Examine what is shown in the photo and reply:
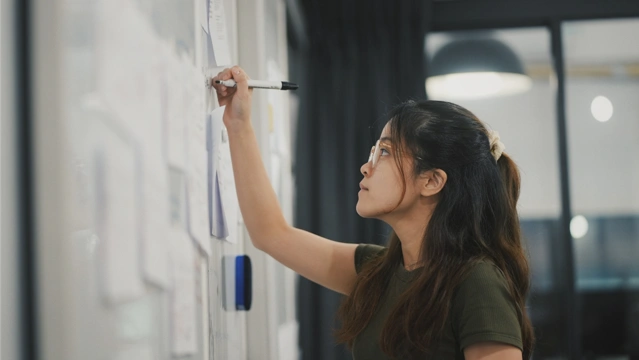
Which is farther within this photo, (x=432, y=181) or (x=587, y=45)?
(x=587, y=45)

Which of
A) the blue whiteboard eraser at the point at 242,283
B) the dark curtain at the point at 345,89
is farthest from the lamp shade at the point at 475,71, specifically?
the blue whiteboard eraser at the point at 242,283

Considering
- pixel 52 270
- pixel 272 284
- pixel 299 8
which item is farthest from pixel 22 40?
pixel 299 8

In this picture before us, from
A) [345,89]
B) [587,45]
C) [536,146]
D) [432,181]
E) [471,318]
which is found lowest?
[471,318]

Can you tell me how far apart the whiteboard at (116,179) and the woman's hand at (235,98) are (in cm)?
20

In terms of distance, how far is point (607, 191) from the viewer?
3021 mm

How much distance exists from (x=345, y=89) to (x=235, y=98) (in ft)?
5.35

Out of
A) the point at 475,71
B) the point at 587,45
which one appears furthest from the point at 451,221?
the point at 587,45

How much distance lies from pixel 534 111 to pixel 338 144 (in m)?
1.02

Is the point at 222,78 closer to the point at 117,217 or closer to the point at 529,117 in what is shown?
the point at 117,217

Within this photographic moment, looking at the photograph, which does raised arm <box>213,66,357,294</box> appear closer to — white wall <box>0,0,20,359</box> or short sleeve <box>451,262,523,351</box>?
short sleeve <box>451,262,523,351</box>

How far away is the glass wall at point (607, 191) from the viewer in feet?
9.85

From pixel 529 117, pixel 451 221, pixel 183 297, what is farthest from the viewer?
pixel 529 117

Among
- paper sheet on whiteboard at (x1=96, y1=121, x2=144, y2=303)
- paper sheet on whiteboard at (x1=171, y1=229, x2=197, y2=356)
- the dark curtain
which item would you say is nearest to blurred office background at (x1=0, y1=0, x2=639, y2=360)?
the dark curtain

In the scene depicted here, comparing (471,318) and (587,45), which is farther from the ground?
(587,45)
